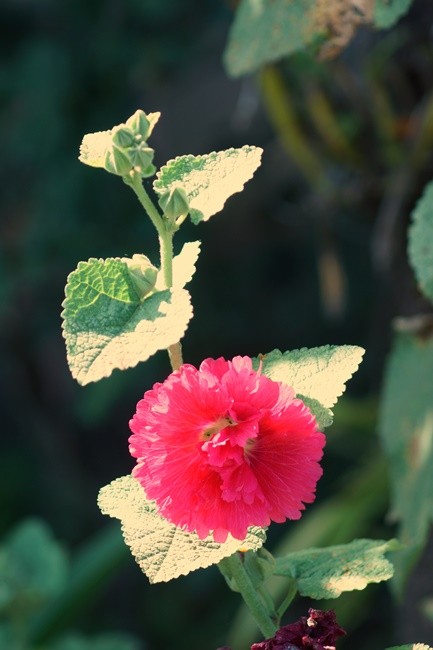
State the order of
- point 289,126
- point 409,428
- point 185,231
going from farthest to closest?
point 185,231 < point 289,126 < point 409,428

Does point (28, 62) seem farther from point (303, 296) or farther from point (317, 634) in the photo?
point (317, 634)

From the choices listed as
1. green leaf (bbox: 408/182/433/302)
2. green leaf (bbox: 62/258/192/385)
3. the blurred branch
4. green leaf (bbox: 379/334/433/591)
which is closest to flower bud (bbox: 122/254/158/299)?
green leaf (bbox: 62/258/192/385)

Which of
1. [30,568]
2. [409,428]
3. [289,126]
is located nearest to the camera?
[409,428]

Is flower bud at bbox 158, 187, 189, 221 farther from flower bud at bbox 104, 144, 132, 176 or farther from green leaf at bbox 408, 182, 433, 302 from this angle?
green leaf at bbox 408, 182, 433, 302

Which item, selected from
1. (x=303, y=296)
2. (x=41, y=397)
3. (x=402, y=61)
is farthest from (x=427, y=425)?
(x=41, y=397)

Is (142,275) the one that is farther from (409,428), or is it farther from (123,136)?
(409,428)

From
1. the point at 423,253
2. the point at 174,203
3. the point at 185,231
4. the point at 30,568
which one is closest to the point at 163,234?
the point at 174,203
